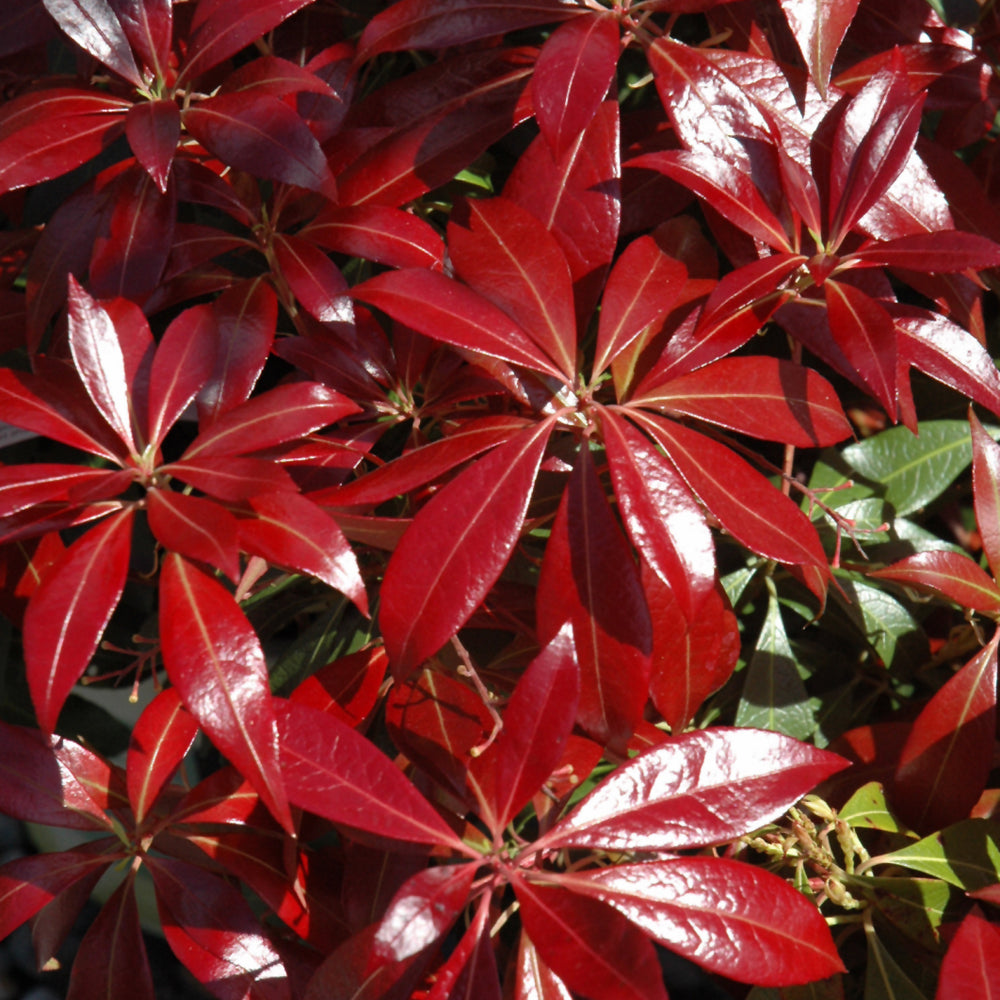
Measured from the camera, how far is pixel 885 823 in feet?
2.89

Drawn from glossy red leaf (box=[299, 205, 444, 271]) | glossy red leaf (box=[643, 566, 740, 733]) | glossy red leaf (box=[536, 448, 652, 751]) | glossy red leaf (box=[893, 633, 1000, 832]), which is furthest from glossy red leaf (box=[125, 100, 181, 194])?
glossy red leaf (box=[893, 633, 1000, 832])

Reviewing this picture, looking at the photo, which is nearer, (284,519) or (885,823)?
(284,519)

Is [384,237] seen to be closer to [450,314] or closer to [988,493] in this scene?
[450,314]

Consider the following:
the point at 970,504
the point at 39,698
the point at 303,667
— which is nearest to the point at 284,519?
the point at 39,698

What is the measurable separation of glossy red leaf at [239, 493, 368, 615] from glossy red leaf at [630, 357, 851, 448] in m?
0.25

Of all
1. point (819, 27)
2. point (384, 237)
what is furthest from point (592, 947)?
point (819, 27)

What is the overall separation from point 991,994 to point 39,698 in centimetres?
63

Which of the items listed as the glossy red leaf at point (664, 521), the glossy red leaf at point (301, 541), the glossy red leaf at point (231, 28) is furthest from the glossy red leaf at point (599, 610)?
the glossy red leaf at point (231, 28)

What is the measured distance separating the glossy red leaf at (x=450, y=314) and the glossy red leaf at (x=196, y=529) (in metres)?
0.19

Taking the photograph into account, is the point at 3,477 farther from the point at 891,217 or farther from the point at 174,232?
the point at 891,217

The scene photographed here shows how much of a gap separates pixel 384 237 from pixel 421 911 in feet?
1.71

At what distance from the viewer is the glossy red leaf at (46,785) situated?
796 mm

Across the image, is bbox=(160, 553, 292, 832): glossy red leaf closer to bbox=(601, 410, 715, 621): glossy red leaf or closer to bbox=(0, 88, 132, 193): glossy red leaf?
bbox=(601, 410, 715, 621): glossy red leaf

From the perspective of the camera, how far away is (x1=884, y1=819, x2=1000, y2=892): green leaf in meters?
A: 0.82
